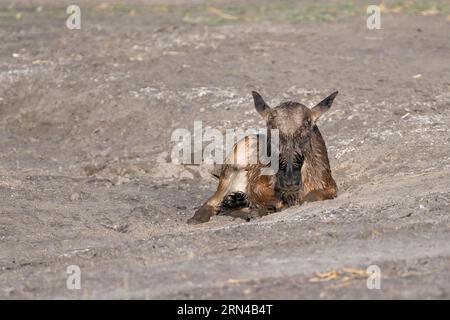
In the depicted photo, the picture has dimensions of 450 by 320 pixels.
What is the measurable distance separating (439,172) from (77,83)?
677cm

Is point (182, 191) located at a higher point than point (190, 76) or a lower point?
lower

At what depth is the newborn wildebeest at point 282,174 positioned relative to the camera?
1095cm

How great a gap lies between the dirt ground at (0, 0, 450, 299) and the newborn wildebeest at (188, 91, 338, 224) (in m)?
0.22

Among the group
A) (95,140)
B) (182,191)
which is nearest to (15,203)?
(182,191)

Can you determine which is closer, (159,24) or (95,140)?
(95,140)

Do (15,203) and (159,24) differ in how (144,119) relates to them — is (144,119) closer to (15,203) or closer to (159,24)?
(15,203)

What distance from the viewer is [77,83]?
16469 mm

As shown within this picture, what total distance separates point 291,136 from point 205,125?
3.68 meters

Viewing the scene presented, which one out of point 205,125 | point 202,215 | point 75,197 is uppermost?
point 205,125

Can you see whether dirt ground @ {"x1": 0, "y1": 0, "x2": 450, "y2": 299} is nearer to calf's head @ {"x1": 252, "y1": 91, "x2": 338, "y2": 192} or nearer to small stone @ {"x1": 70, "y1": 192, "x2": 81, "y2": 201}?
small stone @ {"x1": 70, "y1": 192, "x2": 81, "y2": 201}

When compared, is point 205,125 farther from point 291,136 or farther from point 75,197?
point 291,136

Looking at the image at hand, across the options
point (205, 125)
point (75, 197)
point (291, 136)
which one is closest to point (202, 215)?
point (291, 136)

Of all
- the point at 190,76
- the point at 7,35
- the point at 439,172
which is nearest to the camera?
the point at 439,172

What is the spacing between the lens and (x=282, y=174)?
10.8m
